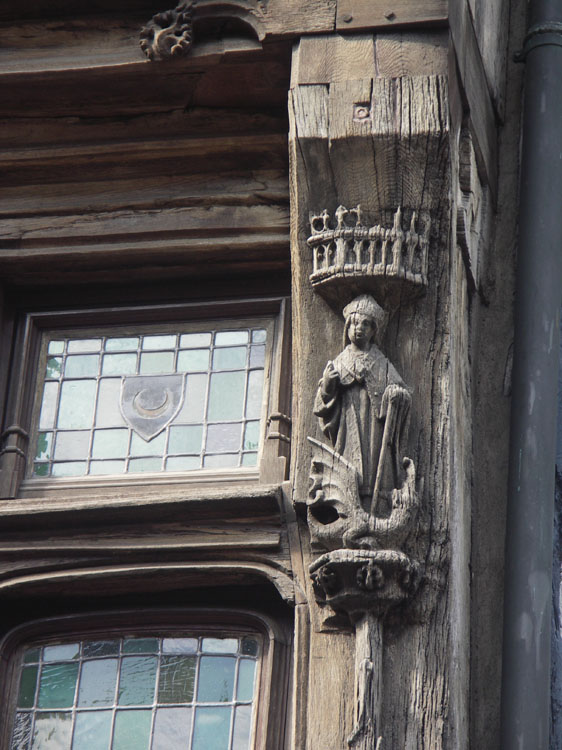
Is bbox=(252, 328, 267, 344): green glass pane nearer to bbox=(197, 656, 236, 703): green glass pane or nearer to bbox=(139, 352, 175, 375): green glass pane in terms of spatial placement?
bbox=(139, 352, 175, 375): green glass pane

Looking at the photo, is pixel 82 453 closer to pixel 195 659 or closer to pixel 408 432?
pixel 195 659

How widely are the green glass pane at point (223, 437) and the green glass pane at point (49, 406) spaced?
0.44 metres

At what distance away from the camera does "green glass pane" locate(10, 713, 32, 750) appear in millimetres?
4433

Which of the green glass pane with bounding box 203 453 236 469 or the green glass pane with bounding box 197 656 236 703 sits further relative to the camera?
the green glass pane with bounding box 203 453 236 469

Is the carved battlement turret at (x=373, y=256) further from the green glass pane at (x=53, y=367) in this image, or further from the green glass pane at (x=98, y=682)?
the green glass pane at (x=98, y=682)

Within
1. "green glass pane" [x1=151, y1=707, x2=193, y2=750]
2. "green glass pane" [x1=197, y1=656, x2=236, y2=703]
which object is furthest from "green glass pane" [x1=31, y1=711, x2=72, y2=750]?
"green glass pane" [x1=197, y1=656, x2=236, y2=703]

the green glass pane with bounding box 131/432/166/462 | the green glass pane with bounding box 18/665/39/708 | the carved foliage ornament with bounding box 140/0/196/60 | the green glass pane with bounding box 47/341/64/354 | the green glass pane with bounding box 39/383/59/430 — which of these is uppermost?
the carved foliage ornament with bounding box 140/0/196/60

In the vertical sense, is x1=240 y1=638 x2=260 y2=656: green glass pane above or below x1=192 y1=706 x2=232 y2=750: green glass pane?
above

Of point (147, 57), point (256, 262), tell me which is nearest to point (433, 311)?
point (256, 262)

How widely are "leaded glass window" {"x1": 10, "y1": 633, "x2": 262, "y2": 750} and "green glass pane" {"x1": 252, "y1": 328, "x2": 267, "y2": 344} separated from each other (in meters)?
0.81

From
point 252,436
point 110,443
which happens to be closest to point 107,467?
point 110,443

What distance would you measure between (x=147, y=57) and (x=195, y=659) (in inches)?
60.5

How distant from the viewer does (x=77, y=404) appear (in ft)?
15.8

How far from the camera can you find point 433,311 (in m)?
4.34
